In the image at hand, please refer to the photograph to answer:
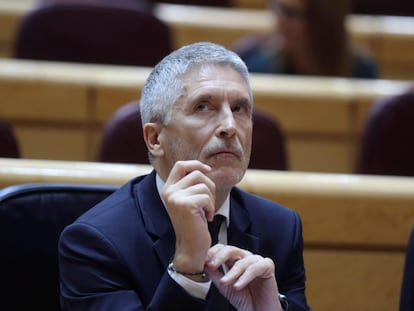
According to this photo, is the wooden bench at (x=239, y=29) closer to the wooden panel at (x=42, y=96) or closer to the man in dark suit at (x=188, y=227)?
the wooden panel at (x=42, y=96)

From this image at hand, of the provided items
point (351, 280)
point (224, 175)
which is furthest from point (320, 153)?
point (224, 175)

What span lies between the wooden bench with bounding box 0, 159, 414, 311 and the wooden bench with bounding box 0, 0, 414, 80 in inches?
25.4

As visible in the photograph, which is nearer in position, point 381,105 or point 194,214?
Result: point 194,214

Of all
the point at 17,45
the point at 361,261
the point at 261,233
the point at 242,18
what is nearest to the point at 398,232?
the point at 361,261

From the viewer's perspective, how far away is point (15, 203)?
2.16 feet

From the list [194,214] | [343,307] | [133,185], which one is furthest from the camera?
[343,307]

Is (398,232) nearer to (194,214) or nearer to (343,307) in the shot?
Answer: (343,307)

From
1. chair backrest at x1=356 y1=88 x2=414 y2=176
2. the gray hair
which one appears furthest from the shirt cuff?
chair backrest at x1=356 y1=88 x2=414 y2=176

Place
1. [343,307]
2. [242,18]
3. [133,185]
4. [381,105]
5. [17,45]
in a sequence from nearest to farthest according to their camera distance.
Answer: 1. [133,185]
2. [343,307]
3. [381,105]
4. [17,45]
5. [242,18]

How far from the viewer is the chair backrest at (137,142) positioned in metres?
0.94

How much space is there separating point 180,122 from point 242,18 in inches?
37.8

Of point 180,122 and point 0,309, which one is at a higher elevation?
point 180,122

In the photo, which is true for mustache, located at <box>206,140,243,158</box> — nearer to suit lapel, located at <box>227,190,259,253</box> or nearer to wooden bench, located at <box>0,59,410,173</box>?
suit lapel, located at <box>227,190,259,253</box>

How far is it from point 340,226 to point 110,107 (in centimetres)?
39
